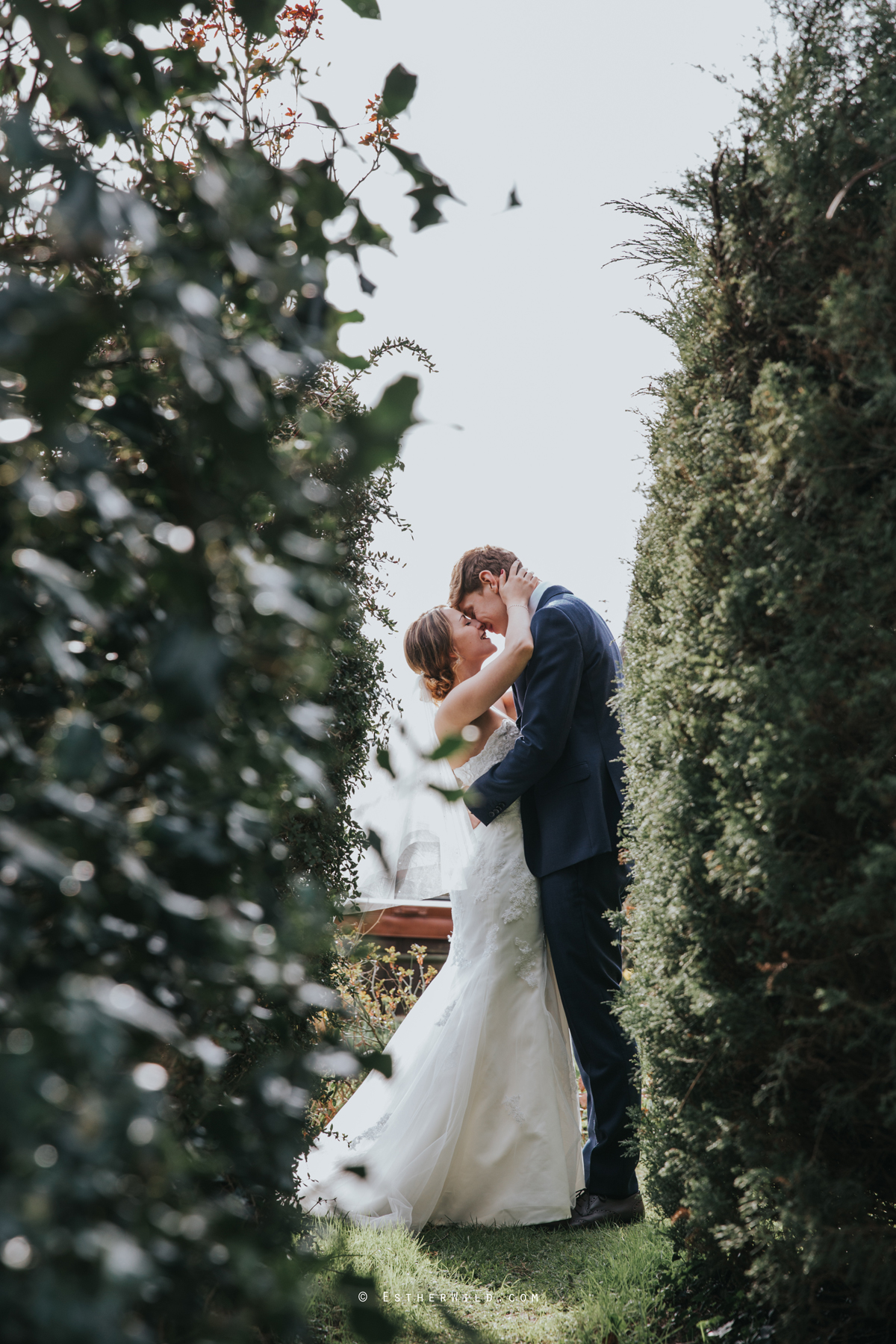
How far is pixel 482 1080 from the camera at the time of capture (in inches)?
146

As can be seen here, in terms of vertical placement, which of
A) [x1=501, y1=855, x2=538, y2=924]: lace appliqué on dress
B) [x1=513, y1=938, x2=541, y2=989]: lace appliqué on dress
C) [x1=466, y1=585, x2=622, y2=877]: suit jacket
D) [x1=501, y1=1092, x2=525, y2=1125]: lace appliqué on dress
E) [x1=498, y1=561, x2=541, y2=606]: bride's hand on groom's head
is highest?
[x1=498, y1=561, x2=541, y2=606]: bride's hand on groom's head

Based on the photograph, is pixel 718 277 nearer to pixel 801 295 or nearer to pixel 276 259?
pixel 801 295

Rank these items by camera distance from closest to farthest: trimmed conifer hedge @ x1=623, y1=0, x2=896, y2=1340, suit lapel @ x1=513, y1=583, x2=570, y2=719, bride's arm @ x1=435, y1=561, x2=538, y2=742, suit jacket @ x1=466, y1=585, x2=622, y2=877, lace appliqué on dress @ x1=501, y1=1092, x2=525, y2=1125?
trimmed conifer hedge @ x1=623, y1=0, x2=896, y2=1340
lace appliqué on dress @ x1=501, y1=1092, x2=525, y2=1125
suit jacket @ x1=466, y1=585, x2=622, y2=877
bride's arm @ x1=435, y1=561, x2=538, y2=742
suit lapel @ x1=513, y1=583, x2=570, y2=719

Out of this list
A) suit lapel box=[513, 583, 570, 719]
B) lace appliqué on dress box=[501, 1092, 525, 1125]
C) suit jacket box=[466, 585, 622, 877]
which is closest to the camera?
lace appliqué on dress box=[501, 1092, 525, 1125]

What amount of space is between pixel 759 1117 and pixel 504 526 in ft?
12.4

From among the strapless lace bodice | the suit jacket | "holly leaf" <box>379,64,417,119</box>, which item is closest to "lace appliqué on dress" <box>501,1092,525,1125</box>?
the suit jacket

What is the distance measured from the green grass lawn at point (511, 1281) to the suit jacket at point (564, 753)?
132 centimetres

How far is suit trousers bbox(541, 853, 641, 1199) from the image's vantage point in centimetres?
350

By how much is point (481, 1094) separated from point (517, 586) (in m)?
2.12

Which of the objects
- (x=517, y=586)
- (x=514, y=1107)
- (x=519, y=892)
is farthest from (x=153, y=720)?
(x=517, y=586)

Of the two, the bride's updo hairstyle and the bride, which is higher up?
the bride's updo hairstyle

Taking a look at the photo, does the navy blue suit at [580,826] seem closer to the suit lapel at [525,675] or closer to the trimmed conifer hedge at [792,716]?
the suit lapel at [525,675]

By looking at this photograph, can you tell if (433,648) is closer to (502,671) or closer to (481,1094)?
(502,671)

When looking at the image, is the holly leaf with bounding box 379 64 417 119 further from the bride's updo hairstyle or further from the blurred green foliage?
the bride's updo hairstyle
